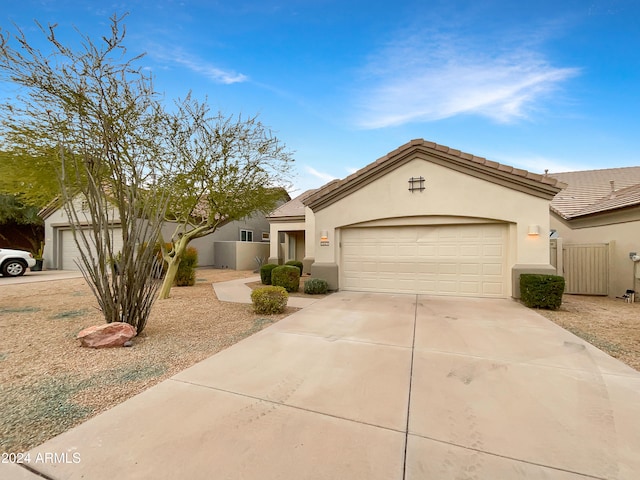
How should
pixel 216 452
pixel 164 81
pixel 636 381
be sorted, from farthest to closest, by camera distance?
pixel 164 81, pixel 636 381, pixel 216 452

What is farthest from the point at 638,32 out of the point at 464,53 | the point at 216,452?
the point at 216,452

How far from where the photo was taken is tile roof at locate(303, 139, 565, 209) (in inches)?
307

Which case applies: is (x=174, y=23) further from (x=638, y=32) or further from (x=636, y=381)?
(x=638, y=32)

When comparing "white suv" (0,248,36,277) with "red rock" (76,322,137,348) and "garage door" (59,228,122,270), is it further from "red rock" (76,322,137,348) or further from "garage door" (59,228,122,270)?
"red rock" (76,322,137,348)

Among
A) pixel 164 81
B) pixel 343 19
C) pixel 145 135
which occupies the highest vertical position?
pixel 343 19

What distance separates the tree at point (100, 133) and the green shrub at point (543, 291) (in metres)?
8.80

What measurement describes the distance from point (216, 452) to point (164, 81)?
8.57 m

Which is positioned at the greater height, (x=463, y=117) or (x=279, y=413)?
(x=463, y=117)

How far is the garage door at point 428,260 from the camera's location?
332 inches

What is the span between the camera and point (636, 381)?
3320mm

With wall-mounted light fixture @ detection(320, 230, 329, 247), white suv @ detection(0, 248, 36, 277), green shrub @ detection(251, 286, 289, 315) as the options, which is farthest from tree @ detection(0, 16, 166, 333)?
white suv @ detection(0, 248, 36, 277)

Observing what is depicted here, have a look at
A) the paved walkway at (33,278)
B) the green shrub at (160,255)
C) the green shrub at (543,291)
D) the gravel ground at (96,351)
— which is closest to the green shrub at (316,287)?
the gravel ground at (96,351)

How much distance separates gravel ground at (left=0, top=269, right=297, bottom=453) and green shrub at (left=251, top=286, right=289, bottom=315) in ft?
0.59

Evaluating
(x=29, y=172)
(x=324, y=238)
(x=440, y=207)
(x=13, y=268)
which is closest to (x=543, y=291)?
(x=440, y=207)
